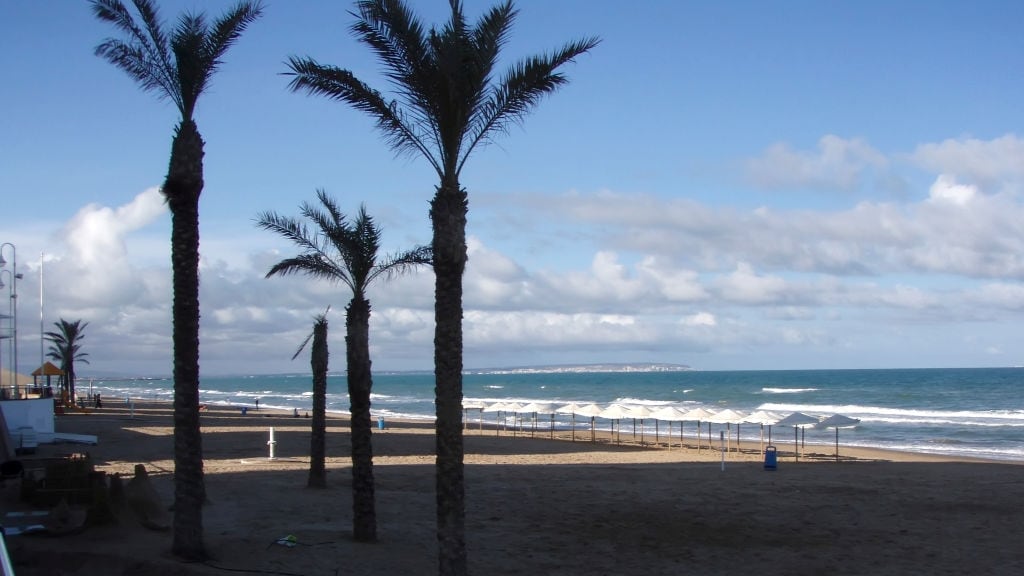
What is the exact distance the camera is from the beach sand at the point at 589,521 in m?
11.3

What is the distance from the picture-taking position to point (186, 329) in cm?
1032

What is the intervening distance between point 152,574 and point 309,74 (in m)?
5.68

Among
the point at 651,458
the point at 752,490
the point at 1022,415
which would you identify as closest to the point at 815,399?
the point at 1022,415

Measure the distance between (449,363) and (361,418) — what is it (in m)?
4.41

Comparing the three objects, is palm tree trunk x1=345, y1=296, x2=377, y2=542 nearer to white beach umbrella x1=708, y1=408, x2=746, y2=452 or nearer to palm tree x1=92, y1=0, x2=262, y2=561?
palm tree x1=92, y1=0, x2=262, y2=561

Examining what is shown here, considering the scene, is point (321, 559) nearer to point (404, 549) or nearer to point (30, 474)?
point (404, 549)

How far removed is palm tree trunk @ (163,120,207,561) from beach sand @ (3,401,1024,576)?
0.48 meters

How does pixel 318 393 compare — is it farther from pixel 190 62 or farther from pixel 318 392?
pixel 190 62

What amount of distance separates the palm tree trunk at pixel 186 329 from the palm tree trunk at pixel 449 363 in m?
3.17

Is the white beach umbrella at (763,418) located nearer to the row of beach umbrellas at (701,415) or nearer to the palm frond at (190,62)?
the row of beach umbrellas at (701,415)

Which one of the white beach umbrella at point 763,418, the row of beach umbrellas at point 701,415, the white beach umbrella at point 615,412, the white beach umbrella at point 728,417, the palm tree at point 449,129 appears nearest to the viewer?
the palm tree at point 449,129

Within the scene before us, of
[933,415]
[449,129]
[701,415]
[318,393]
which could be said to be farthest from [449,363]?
[933,415]

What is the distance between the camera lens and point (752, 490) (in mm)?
19172

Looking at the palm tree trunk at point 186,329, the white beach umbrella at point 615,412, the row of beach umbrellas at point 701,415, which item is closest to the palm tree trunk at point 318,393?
the palm tree trunk at point 186,329
